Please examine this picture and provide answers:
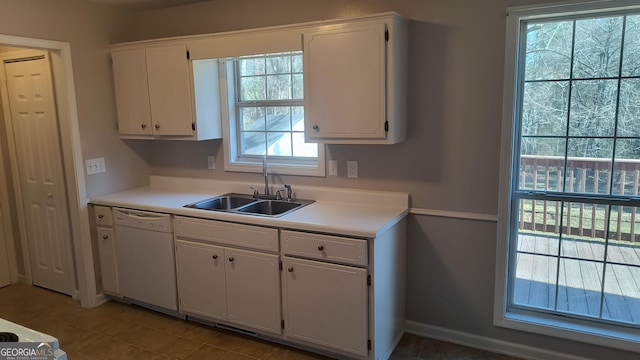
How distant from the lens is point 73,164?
3377mm

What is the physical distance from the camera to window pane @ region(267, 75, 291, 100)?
3344mm

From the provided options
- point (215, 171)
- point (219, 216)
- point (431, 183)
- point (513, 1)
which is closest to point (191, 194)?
point (215, 171)

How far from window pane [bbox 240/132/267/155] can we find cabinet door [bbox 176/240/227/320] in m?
0.91

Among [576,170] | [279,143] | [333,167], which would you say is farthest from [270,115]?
[576,170]

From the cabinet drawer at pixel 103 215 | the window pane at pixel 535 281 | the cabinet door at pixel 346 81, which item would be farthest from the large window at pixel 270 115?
A: the window pane at pixel 535 281

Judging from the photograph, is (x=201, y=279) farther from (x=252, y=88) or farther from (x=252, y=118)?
(x=252, y=88)

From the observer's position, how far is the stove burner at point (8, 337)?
4.28 ft

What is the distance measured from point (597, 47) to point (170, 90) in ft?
9.13

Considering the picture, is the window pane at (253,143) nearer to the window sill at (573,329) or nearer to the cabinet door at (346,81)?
the cabinet door at (346,81)

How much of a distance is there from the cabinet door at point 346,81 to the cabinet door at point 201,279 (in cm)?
108

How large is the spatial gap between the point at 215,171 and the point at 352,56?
1600 mm

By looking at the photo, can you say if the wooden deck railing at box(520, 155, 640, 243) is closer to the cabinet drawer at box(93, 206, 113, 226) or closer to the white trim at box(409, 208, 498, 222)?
the white trim at box(409, 208, 498, 222)

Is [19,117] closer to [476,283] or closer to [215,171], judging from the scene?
[215,171]

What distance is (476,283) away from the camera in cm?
285
